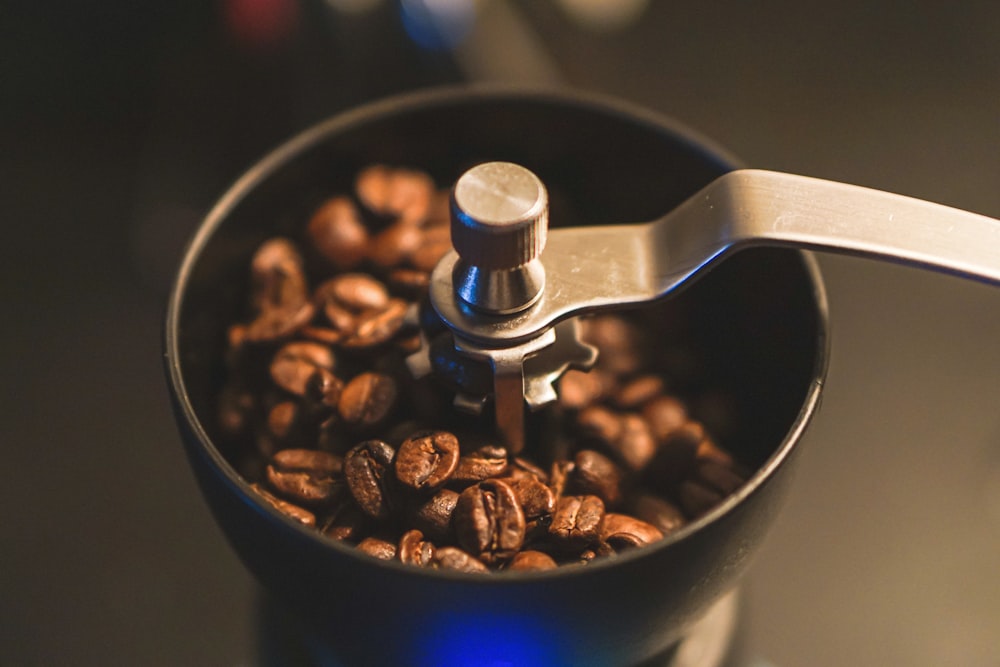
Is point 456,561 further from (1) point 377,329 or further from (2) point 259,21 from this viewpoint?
(2) point 259,21

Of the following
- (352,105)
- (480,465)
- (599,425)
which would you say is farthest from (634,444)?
(352,105)

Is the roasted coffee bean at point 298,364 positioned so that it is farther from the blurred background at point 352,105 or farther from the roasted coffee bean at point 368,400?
the blurred background at point 352,105

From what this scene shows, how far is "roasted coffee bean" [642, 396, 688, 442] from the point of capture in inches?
29.9

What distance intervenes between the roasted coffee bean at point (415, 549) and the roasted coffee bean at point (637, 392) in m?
0.22

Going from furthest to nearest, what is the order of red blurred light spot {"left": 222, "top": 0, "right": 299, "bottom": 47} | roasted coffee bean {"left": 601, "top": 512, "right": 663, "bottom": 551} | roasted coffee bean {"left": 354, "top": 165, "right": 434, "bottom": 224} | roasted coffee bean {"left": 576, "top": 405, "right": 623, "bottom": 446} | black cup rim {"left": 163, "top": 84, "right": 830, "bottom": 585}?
red blurred light spot {"left": 222, "top": 0, "right": 299, "bottom": 47} → roasted coffee bean {"left": 354, "top": 165, "right": 434, "bottom": 224} → roasted coffee bean {"left": 576, "top": 405, "right": 623, "bottom": 446} → roasted coffee bean {"left": 601, "top": 512, "right": 663, "bottom": 551} → black cup rim {"left": 163, "top": 84, "right": 830, "bottom": 585}

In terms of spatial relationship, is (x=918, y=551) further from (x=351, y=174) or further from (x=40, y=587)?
(x=40, y=587)

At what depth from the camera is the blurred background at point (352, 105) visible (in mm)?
855

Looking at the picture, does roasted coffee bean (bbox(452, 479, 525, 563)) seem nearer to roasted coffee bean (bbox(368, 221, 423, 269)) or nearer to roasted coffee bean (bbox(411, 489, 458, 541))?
roasted coffee bean (bbox(411, 489, 458, 541))

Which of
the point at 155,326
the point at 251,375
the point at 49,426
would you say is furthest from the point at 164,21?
the point at 251,375

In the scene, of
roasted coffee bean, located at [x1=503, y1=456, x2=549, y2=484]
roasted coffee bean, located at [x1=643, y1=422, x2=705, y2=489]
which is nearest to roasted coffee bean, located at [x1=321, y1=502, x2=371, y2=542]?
roasted coffee bean, located at [x1=503, y1=456, x2=549, y2=484]

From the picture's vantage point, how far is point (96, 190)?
1.18 metres

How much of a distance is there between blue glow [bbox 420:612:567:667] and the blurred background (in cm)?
30

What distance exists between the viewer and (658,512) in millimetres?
692

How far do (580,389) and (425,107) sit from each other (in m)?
0.27
